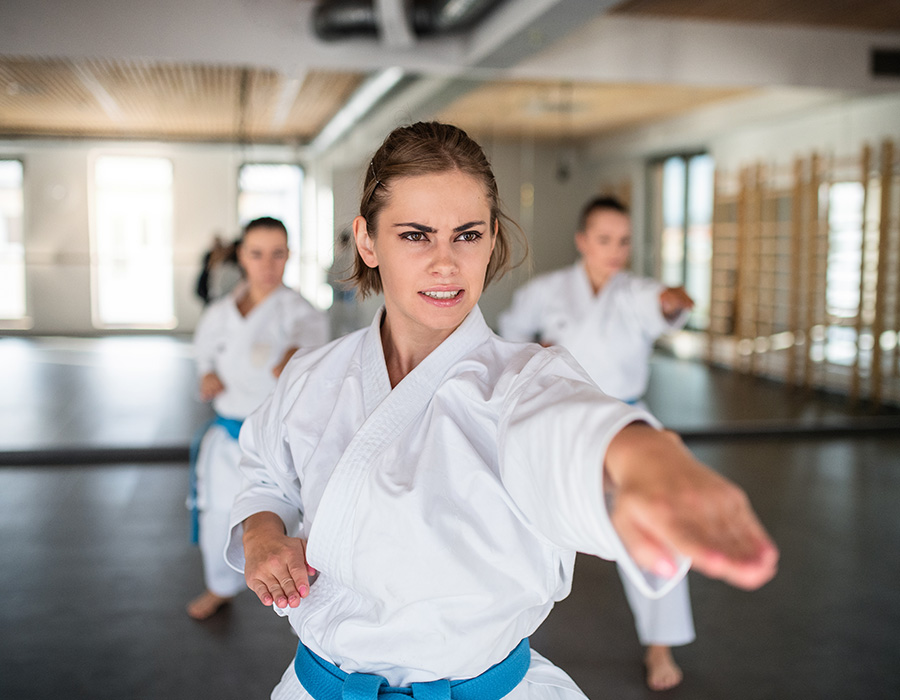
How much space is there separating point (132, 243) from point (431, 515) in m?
4.79

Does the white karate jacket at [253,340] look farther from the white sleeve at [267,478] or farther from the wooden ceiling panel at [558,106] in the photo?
the wooden ceiling panel at [558,106]

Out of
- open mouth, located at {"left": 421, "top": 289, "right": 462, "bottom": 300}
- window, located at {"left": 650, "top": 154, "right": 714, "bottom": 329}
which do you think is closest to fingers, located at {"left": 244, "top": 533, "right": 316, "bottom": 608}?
open mouth, located at {"left": 421, "top": 289, "right": 462, "bottom": 300}

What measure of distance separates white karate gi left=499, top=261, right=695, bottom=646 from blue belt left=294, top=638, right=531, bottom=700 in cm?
165

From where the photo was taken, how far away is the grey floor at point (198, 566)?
8.51 ft

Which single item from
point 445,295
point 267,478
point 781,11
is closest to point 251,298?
point 267,478

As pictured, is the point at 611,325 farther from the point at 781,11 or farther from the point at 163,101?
the point at 781,11

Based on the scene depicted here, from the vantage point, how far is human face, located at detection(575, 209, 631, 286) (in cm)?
306


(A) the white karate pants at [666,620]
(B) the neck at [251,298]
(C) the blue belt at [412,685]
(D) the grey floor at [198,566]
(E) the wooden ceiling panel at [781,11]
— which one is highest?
(E) the wooden ceiling panel at [781,11]

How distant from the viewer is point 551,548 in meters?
1.04

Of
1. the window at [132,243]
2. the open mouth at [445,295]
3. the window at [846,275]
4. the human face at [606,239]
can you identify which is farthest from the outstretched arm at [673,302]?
the window at [846,275]

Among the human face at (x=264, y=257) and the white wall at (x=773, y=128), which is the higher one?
the white wall at (x=773, y=128)

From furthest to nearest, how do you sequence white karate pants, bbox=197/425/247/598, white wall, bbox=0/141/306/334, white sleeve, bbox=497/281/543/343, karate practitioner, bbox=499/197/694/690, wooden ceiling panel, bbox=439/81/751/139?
wooden ceiling panel, bbox=439/81/751/139 < white wall, bbox=0/141/306/334 < white sleeve, bbox=497/281/543/343 < white karate pants, bbox=197/425/247/598 < karate practitioner, bbox=499/197/694/690

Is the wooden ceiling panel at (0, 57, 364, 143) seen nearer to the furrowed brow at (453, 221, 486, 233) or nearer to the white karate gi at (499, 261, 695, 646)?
the white karate gi at (499, 261, 695, 646)

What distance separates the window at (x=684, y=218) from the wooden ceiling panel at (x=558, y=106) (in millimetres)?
547
